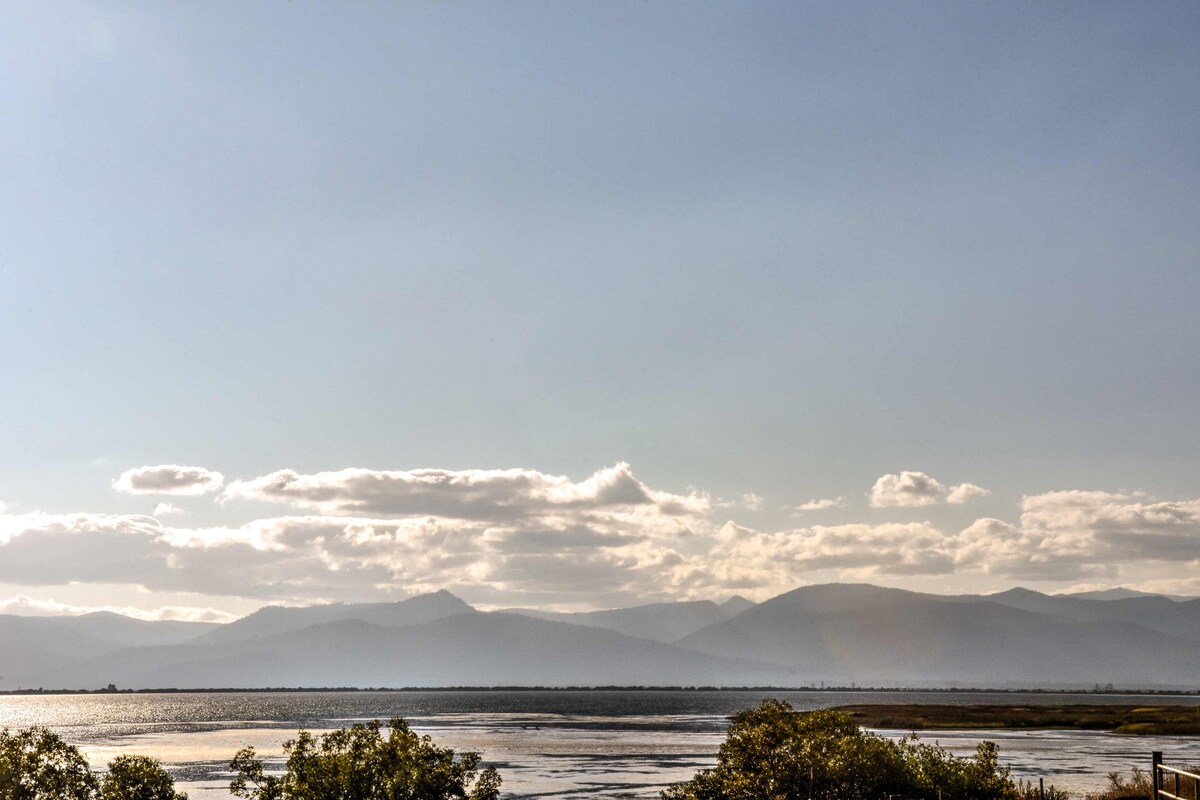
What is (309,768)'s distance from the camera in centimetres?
3762

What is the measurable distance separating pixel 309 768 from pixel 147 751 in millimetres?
119114

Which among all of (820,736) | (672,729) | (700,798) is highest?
(820,736)

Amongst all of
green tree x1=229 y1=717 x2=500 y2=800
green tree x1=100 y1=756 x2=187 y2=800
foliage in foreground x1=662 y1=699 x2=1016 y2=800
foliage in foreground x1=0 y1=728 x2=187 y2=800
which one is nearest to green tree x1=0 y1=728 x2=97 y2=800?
foliage in foreground x1=0 y1=728 x2=187 y2=800

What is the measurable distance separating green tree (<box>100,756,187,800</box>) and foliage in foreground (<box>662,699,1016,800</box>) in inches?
877

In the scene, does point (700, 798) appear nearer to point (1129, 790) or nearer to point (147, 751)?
point (1129, 790)

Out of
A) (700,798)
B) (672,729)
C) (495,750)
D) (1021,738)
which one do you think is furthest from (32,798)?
(672,729)

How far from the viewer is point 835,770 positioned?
44.4 meters

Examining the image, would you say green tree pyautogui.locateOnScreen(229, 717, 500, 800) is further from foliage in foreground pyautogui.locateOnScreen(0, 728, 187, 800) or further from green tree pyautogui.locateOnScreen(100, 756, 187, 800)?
foliage in foreground pyautogui.locateOnScreen(0, 728, 187, 800)

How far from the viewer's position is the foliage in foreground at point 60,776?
121ft

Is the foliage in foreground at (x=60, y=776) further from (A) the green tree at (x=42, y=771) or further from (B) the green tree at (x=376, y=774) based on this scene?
(B) the green tree at (x=376, y=774)

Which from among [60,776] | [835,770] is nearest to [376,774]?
[60,776]

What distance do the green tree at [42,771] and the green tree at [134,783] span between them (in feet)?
3.12

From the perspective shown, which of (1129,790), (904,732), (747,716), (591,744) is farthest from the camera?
(904,732)

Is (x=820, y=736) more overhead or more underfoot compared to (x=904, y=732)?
more overhead
